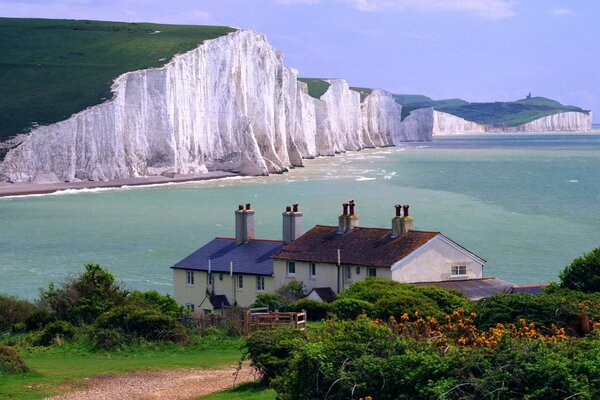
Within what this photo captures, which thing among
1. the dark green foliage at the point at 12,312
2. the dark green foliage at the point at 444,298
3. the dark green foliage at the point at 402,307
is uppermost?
the dark green foliage at the point at 402,307

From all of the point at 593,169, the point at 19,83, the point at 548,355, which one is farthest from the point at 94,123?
the point at 548,355

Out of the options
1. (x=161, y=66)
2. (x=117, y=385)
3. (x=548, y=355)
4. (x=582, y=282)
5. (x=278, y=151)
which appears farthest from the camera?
(x=278, y=151)

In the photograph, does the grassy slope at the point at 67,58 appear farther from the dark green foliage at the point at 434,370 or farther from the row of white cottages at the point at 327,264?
the dark green foliage at the point at 434,370

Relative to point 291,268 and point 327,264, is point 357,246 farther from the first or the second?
point 291,268

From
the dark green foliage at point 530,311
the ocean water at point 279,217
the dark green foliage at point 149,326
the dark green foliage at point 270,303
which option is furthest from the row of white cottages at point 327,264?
the dark green foliage at point 530,311

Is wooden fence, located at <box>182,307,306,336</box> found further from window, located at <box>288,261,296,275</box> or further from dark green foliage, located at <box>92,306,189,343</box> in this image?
window, located at <box>288,261,296,275</box>

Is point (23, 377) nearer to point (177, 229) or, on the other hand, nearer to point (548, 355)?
point (548, 355)

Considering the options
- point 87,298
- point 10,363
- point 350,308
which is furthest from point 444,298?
point 10,363
